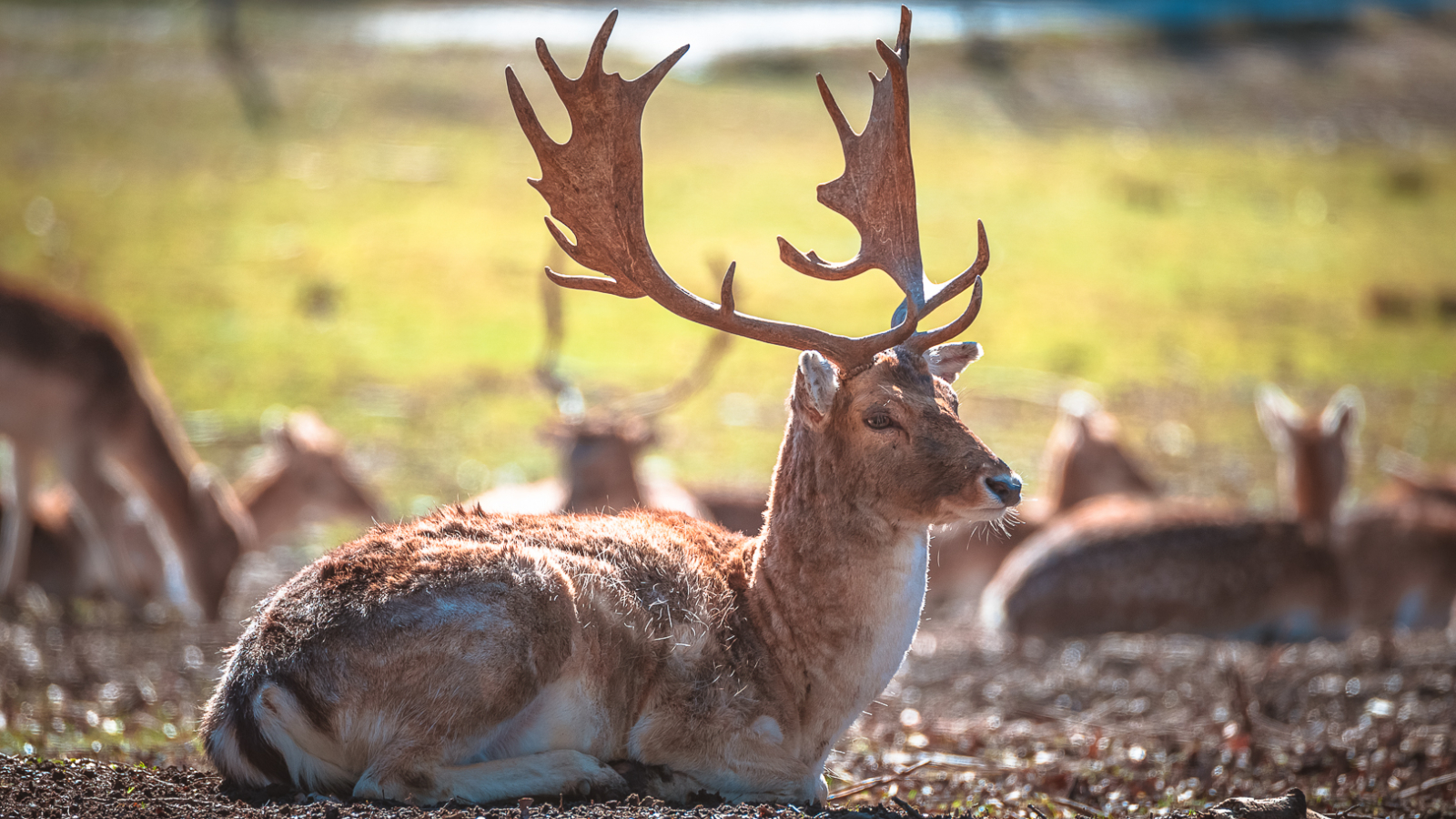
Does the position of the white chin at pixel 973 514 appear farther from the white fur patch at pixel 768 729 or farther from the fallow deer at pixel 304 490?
the fallow deer at pixel 304 490

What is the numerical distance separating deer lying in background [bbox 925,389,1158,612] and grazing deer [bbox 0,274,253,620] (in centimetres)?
591

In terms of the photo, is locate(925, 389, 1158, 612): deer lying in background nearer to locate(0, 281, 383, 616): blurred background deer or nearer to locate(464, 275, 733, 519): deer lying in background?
locate(464, 275, 733, 519): deer lying in background

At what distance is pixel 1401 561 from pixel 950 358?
294 inches

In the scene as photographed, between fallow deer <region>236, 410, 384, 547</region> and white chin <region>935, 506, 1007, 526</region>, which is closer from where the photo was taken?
white chin <region>935, 506, 1007, 526</region>

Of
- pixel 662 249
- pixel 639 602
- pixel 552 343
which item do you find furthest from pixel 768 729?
pixel 662 249

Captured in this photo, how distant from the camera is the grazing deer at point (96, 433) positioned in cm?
1146

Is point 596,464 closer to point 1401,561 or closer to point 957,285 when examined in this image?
point 957,285

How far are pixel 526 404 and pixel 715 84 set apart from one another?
1881cm

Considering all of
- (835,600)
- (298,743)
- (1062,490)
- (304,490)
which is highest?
(835,600)

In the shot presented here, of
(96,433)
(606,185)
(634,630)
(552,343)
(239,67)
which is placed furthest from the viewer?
(239,67)

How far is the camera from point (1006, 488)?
16.5 ft

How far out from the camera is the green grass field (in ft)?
57.0

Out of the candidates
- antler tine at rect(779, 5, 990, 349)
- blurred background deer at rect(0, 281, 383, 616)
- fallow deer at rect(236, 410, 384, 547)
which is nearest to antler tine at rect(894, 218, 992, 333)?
antler tine at rect(779, 5, 990, 349)

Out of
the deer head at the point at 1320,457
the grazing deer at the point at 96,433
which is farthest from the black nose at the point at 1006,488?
the grazing deer at the point at 96,433
